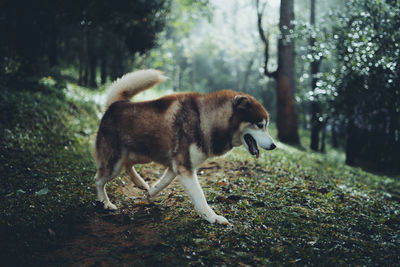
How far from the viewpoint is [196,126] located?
4.52m

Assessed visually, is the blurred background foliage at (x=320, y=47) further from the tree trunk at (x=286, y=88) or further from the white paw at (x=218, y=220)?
the white paw at (x=218, y=220)

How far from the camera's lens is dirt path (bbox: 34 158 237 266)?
343cm

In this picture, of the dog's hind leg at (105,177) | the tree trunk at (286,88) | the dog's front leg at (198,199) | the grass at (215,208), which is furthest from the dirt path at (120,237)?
the tree trunk at (286,88)

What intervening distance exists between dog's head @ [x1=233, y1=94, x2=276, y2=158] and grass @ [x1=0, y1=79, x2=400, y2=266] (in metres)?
1.11

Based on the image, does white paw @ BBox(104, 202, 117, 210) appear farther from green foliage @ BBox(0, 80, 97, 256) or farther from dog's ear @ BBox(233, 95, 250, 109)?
dog's ear @ BBox(233, 95, 250, 109)

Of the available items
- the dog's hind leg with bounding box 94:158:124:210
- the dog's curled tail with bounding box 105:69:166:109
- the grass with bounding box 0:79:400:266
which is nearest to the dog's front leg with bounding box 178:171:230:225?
the grass with bounding box 0:79:400:266

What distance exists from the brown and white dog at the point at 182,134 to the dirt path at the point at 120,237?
32cm

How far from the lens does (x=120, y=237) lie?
3.97m

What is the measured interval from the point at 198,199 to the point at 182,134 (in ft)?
3.06

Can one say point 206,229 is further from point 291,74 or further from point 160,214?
point 291,74

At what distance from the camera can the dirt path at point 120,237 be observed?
343 cm

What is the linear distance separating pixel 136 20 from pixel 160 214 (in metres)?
12.7

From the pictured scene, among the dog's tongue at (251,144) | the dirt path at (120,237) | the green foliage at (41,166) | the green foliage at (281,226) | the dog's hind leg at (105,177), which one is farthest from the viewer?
the dog's hind leg at (105,177)

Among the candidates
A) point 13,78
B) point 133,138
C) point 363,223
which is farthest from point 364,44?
point 13,78
